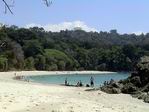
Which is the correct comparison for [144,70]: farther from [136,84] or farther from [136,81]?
[136,84]

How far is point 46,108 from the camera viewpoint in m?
18.8

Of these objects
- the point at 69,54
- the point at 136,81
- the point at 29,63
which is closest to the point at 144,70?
the point at 136,81

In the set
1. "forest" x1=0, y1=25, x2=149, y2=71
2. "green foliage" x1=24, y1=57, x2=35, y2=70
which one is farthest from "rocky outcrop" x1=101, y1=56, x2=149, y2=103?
"green foliage" x1=24, y1=57, x2=35, y2=70

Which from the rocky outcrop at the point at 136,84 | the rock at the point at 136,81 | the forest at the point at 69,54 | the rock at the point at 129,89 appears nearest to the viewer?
the rocky outcrop at the point at 136,84

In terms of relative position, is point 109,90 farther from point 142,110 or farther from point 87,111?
point 87,111

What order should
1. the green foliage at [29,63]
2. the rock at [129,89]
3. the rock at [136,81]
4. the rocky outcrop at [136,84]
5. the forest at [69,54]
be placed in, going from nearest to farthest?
the rocky outcrop at [136,84] → the rock at [129,89] → the rock at [136,81] → the green foliage at [29,63] → the forest at [69,54]

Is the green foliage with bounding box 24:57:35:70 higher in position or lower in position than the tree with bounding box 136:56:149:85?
higher

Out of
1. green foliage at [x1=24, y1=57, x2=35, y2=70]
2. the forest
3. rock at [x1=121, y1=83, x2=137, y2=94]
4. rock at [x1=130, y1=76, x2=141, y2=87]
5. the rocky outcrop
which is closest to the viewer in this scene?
the rocky outcrop

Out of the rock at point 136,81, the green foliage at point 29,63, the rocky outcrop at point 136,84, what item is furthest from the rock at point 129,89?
the green foliage at point 29,63

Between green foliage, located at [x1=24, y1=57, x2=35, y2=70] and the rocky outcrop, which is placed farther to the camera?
green foliage, located at [x1=24, y1=57, x2=35, y2=70]

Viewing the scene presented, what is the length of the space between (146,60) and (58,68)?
9115cm

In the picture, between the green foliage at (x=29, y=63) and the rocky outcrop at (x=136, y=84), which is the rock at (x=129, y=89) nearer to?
the rocky outcrop at (x=136, y=84)

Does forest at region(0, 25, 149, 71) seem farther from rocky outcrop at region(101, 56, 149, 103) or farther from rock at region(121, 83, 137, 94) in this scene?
rock at region(121, 83, 137, 94)

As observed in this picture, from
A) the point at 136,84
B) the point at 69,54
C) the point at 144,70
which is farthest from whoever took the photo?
the point at 69,54
